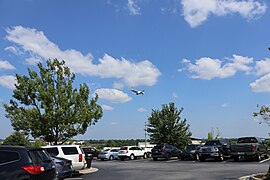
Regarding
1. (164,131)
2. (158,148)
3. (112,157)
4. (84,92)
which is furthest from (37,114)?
(164,131)

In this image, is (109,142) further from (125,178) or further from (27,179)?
(27,179)

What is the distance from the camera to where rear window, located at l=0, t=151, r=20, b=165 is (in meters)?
8.15

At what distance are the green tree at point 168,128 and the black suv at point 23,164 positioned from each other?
40.4 meters

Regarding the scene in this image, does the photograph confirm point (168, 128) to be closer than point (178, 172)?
No

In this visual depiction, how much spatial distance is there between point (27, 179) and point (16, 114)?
16865mm

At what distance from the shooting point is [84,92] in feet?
82.4

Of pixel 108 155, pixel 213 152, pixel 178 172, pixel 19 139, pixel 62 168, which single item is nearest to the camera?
pixel 62 168

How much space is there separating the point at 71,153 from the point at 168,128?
106 ft

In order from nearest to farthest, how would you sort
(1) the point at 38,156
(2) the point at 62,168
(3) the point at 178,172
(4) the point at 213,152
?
(1) the point at 38,156
(2) the point at 62,168
(3) the point at 178,172
(4) the point at 213,152

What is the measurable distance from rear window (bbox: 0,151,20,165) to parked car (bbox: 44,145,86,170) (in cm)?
853

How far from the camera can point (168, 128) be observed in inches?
1913

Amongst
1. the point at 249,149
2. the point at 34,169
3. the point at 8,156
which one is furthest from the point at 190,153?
the point at 8,156

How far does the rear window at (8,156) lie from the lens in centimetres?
815

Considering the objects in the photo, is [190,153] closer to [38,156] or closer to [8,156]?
[38,156]
